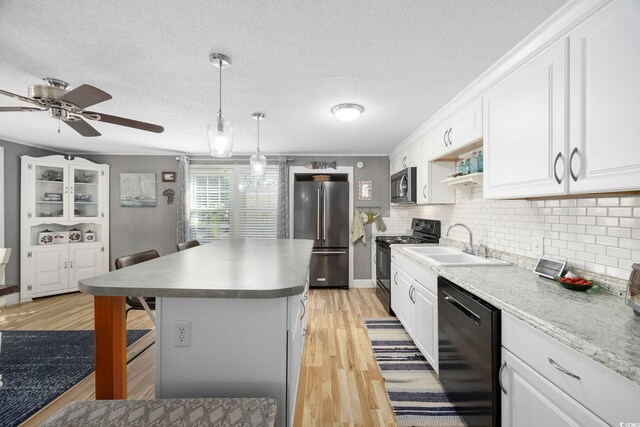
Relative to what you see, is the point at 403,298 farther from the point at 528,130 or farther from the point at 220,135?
the point at 220,135

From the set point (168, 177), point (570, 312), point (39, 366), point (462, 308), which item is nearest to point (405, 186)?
point (462, 308)

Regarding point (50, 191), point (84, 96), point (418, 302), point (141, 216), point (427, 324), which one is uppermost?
point (84, 96)

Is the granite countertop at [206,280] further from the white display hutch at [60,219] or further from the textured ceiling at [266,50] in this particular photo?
the white display hutch at [60,219]

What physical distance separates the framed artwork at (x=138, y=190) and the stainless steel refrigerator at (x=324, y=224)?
2.54 meters

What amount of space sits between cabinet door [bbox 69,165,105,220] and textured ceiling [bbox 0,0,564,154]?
5.92 feet

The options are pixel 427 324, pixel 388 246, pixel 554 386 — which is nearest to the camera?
pixel 554 386

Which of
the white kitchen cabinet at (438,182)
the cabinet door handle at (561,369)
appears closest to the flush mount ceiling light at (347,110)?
the white kitchen cabinet at (438,182)

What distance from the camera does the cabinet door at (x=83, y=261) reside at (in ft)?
14.0

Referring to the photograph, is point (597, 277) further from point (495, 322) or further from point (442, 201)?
point (442, 201)

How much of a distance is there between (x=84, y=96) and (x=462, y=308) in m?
2.59

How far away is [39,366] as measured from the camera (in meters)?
2.31

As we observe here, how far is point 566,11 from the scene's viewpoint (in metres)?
1.27

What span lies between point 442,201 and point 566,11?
1964 millimetres

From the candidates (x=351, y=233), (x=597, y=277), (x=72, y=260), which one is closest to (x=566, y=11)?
(x=597, y=277)
